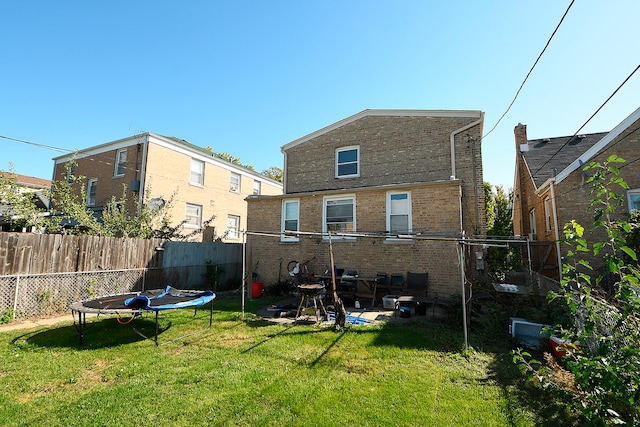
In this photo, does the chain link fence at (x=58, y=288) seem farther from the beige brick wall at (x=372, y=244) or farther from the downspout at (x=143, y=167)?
the downspout at (x=143, y=167)

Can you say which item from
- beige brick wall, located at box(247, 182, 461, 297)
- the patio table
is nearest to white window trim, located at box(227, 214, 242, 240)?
beige brick wall, located at box(247, 182, 461, 297)

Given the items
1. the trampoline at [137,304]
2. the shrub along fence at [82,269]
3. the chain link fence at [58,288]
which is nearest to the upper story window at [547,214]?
the trampoline at [137,304]

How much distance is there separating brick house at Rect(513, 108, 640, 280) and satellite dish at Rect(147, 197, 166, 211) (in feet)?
52.8

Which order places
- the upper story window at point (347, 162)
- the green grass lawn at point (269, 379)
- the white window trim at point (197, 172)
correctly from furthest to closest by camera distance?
1. the white window trim at point (197, 172)
2. the upper story window at point (347, 162)
3. the green grass lawn at point (269, 379)

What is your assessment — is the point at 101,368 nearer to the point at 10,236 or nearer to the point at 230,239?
the point at 10,236

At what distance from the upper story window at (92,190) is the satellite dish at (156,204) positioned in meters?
5.87

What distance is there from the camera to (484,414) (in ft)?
12.0

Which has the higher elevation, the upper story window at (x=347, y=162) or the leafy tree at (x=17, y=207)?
the upper story window at (x=347, y=162)

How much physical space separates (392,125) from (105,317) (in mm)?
12942

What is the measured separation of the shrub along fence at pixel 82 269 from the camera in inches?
306

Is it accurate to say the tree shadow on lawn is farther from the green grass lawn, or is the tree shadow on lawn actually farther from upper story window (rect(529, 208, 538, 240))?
upper story window (rect(529, 208, 538, 240))

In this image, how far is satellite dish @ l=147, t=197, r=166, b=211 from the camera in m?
15.5

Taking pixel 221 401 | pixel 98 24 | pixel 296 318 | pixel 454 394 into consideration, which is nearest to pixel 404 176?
pixel 296 318

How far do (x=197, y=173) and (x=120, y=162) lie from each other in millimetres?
4235
